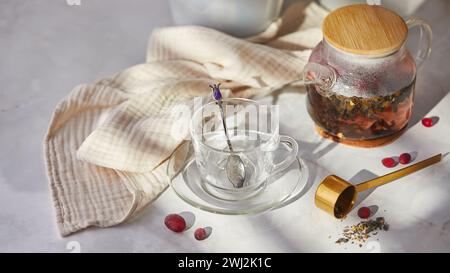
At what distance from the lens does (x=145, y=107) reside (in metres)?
1.18

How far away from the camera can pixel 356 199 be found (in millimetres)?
1047

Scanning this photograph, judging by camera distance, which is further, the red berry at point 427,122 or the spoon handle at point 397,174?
the red berry at point 427,122

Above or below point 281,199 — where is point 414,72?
above

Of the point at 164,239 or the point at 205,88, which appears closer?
the point at 164,239

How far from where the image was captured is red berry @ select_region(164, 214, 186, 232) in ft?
3.34

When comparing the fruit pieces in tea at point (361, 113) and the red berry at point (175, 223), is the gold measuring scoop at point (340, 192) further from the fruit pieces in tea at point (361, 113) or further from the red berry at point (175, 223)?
the red berry at point (175, 223)

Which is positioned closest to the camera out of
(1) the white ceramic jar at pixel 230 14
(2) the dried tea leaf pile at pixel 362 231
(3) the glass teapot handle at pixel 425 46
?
(2) the dried tea leaf pile at pixel 362 231

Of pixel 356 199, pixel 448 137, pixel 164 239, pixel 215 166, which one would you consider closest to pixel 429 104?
pixel 448 137

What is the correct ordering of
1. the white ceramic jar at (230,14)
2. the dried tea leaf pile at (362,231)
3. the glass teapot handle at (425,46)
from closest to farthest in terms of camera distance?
the dried tea leaf pile at (362,231) < the glass teapot handle at (425,46) < the white ceramic jar at (230,14)

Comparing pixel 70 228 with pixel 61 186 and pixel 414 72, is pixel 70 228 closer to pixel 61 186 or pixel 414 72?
pixel 61 186

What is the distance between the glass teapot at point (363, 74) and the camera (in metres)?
1.04

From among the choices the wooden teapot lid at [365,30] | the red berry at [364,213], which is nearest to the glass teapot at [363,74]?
the wooden teapot lid at [365,30]

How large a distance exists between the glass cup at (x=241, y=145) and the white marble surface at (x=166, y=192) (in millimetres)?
44

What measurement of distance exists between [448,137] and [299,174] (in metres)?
0.23
